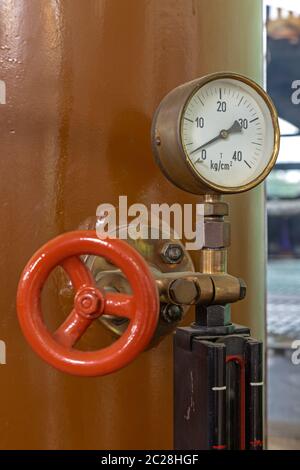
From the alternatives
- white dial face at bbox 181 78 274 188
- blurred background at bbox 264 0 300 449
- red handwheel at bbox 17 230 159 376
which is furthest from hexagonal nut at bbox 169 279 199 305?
blurred background at bbox 264 0 300 449

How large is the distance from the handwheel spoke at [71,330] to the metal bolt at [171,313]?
0.15 metres

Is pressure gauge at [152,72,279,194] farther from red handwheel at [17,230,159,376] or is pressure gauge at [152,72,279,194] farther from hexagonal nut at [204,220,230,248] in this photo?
red handwheel at [17,230,159,376]

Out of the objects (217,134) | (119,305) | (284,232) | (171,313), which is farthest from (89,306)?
(284,232)

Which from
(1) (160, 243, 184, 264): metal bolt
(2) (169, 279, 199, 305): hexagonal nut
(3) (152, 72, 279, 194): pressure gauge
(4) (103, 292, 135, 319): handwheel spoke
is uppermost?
(3) (152, 72, 279, 194): pressure gauge

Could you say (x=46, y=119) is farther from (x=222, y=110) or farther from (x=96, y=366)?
(x=96, y=366)

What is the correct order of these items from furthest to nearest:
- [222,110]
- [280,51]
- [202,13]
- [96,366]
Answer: [280,51]
[202,13]
[222,110]
[96,366]

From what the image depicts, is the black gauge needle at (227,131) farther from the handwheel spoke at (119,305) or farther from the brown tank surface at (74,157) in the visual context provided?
the handwheel spoke at (119,305)

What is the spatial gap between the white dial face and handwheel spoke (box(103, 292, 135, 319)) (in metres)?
0.21

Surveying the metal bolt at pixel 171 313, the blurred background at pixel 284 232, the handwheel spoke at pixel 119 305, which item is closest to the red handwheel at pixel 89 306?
the handwheel spoke at pixel 119 305

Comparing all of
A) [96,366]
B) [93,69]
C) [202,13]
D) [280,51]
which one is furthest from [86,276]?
[280,51]

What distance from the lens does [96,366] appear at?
707mm

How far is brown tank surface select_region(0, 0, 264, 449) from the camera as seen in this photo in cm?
85

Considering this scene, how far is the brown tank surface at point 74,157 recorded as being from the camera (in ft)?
2.79

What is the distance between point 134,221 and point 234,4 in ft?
1.40
